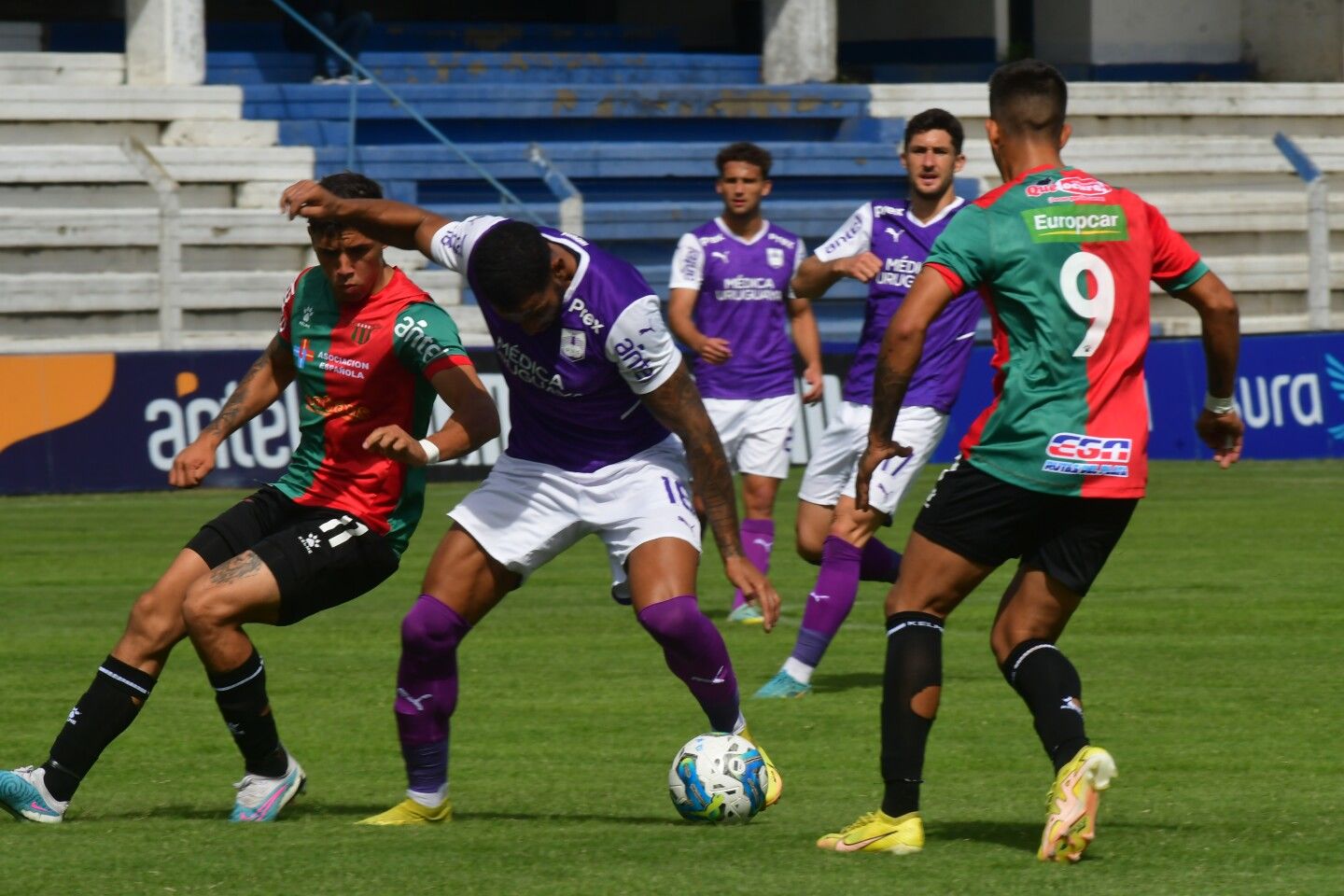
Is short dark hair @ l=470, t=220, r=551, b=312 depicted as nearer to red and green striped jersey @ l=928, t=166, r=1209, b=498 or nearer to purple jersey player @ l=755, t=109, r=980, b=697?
red and green striped jersey @ l=928, t=166, r=1209, b=498

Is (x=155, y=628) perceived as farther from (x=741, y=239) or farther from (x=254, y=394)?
(x=741, y=239)

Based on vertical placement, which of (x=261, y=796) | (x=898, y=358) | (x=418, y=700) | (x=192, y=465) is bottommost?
(x=261, y=796)

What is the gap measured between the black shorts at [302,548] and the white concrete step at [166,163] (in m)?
16.2

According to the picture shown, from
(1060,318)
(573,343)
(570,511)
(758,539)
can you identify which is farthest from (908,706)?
(758,539)

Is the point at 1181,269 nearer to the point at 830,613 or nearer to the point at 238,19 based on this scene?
the point at 830,613

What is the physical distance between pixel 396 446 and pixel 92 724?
1.33 m

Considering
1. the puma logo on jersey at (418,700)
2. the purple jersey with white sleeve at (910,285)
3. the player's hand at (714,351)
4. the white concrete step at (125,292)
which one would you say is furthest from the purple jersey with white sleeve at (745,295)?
the white concrete step at (125,292)

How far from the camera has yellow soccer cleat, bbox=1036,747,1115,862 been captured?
5445 mm

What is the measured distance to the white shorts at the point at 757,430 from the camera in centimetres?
1197

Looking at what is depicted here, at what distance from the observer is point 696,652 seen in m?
6.54

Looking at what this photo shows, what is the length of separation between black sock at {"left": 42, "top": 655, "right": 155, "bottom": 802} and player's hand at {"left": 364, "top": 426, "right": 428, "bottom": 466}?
1083mm

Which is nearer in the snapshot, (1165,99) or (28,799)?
(28,799)

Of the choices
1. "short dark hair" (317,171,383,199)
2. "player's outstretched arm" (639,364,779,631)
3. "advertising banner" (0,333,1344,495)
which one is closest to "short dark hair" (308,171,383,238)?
"short dark hair" (317,171,383,199)

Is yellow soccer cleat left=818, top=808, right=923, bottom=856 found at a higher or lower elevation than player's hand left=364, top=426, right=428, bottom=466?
lower
